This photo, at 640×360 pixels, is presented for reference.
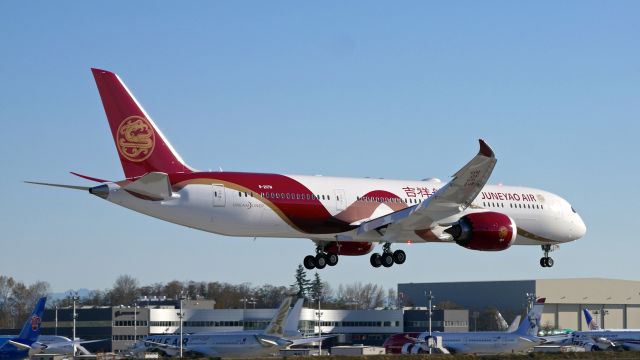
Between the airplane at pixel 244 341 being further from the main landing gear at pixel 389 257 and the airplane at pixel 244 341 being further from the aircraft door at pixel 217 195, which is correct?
the aircraft door at pixel 217 195

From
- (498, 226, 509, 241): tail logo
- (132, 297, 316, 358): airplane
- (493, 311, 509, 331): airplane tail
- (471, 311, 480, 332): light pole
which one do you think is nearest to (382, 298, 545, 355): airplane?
(132, 297, 316, 358): airplane

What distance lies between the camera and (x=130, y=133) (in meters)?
45.8

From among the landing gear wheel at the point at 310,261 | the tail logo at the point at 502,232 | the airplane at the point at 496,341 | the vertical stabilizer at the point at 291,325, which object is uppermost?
the tail logo at the point at 502,232

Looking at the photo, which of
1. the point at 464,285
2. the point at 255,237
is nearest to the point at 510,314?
the point at 464,285

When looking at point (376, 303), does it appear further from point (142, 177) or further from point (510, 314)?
point (142, 177)

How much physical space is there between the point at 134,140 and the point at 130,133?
0.32 m

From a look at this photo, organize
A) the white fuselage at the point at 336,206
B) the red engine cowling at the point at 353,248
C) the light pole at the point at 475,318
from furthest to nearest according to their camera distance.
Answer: the light pole at the point at 475,318, the red engine cowling at the point at 353,248, the white fuselage at the point at 336,206

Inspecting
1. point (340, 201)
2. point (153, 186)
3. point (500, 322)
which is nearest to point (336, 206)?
point (340, 201)

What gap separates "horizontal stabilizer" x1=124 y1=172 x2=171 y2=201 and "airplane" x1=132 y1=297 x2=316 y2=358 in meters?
27.5

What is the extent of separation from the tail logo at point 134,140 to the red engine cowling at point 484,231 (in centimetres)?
1373

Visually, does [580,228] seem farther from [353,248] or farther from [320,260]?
[320,260]

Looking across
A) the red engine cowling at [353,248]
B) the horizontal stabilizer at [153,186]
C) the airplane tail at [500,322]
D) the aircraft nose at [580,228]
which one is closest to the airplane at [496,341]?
the aircraft nose at [580,228]

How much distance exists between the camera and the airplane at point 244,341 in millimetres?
70500

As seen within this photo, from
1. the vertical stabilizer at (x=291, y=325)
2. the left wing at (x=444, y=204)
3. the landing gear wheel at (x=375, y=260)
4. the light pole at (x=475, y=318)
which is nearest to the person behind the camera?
the left wing at (x=444, y=204)
